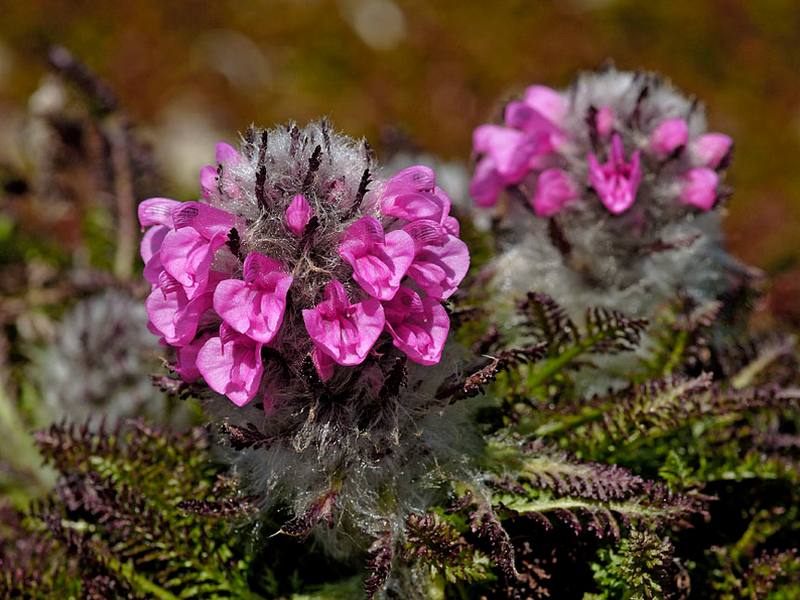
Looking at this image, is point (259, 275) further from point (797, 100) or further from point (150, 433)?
point (797, 100)

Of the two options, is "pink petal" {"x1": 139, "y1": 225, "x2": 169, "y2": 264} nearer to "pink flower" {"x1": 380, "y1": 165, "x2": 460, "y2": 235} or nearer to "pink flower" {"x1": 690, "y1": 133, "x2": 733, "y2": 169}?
"pink flower" {"x1": 380, "y1": 165, "x2": 460, "y2": 235}

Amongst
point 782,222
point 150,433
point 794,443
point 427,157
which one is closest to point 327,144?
point 150,433

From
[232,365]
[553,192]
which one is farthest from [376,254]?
[553,192]

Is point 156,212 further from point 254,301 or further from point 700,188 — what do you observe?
point 700,188

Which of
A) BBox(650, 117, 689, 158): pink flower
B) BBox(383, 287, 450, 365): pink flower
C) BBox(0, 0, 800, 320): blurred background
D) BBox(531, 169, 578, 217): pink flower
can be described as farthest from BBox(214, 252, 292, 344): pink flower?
BBox(0, 0, 800, 320): blurred background

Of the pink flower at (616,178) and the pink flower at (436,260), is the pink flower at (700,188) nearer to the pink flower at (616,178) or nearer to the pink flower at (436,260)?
the pink flower at (616,178)

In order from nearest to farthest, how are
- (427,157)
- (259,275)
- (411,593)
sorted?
(259,275) < (411,593) < (427,157)

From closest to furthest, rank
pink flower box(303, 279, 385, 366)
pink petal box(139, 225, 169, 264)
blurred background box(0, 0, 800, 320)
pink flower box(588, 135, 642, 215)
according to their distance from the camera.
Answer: pink flower box(303, 279, 385, 366)
pink petal box(139, 225, 169, 264)
pink flower box(588, 135, 642, 215)
blurred background box(0, 0, 800, 320)

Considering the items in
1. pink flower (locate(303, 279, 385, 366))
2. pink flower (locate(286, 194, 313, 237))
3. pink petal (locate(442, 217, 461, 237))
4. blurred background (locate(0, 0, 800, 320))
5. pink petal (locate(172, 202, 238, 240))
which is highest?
blurred background (locate(0, 0, 800, 320))
